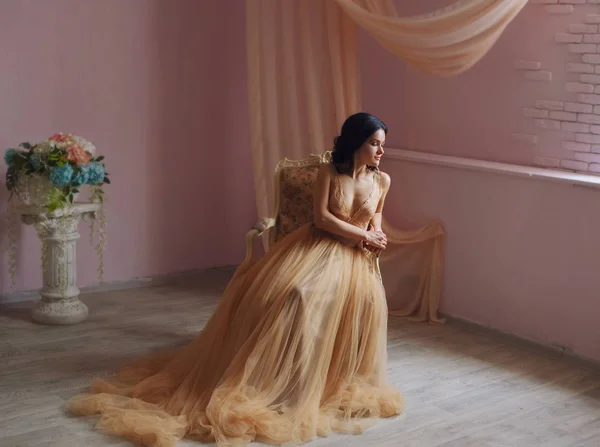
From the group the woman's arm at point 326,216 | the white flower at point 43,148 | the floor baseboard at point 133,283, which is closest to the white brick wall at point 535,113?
the woman's arm at point 326,216

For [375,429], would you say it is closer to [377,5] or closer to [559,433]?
[559,433]

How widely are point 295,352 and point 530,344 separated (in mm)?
1572

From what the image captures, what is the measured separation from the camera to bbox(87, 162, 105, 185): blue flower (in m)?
4.51

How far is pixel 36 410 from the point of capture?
3.44 meters

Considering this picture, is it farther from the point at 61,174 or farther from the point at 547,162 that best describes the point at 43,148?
the point at 547,162

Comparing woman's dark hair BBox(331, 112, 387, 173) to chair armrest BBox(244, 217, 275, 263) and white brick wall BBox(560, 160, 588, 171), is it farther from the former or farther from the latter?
white brick wall BBox(560, 160, 588, 171)

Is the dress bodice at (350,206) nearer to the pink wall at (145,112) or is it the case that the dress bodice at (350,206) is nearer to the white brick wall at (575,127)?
the white brick wall at (575,127)

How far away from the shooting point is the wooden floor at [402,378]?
3320 mm

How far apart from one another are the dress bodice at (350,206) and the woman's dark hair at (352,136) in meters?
0.07

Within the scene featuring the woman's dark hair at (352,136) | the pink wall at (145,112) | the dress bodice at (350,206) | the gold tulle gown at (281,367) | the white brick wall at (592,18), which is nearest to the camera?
the gold tulle gown at (281,367)

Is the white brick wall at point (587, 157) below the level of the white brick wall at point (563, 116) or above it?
below

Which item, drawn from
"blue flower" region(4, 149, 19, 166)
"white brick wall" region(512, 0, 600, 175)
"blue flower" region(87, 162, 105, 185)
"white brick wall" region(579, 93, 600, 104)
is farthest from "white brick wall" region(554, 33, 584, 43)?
"blue flower" region(4, 149, 19, 166)

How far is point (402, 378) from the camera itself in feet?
13.0

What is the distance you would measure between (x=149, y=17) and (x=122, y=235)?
132 cm
